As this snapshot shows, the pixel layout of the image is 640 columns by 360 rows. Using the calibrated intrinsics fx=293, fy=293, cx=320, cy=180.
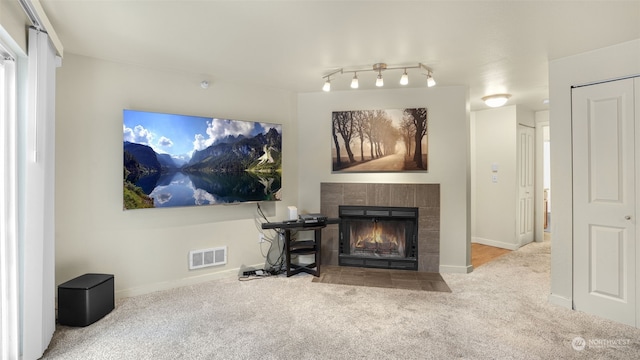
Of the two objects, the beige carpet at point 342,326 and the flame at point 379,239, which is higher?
the flame at point 379,239

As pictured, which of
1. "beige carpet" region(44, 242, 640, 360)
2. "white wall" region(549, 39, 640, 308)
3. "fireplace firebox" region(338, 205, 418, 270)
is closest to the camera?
"beige carpet" region(44, 242, 640, 360)

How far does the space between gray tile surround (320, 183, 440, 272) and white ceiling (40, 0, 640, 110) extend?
1.40 meters

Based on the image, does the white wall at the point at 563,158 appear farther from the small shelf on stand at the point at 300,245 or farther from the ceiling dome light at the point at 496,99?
the small shelf on stand at the point at 300,245

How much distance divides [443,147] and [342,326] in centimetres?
246

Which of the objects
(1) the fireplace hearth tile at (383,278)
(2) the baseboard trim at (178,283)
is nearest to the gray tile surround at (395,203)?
(1) the fireplace hearth tile at (383,278)

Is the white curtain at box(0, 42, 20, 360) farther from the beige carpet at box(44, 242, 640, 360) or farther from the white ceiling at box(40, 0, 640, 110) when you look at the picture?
the white ceiling at box(40, 0, 640, 110)

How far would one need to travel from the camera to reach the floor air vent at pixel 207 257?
3.21 meters

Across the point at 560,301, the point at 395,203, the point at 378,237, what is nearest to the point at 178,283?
the point at 378,237

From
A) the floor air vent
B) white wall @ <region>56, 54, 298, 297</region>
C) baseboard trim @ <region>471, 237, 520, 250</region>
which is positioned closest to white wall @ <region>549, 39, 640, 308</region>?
baseboard trim @ <region>471, 237, 520, 250</region>

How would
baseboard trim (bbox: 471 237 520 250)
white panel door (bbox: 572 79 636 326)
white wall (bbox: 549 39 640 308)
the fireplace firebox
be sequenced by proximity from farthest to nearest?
baseboard trim (bbox: 471 237 520 250), the fireplace firebox, white wall (bbox: 549 39 640 308), white panel door (bbox: 572 79 636 326)

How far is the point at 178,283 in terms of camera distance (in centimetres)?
314

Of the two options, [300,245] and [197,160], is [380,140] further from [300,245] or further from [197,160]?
[197,160]

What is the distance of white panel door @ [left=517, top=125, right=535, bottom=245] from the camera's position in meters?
4.81

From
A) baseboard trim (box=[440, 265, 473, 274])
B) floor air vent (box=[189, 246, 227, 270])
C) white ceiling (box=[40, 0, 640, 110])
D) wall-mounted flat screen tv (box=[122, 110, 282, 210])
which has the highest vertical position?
white ceiling (box=[40, 0, 640, 110])
